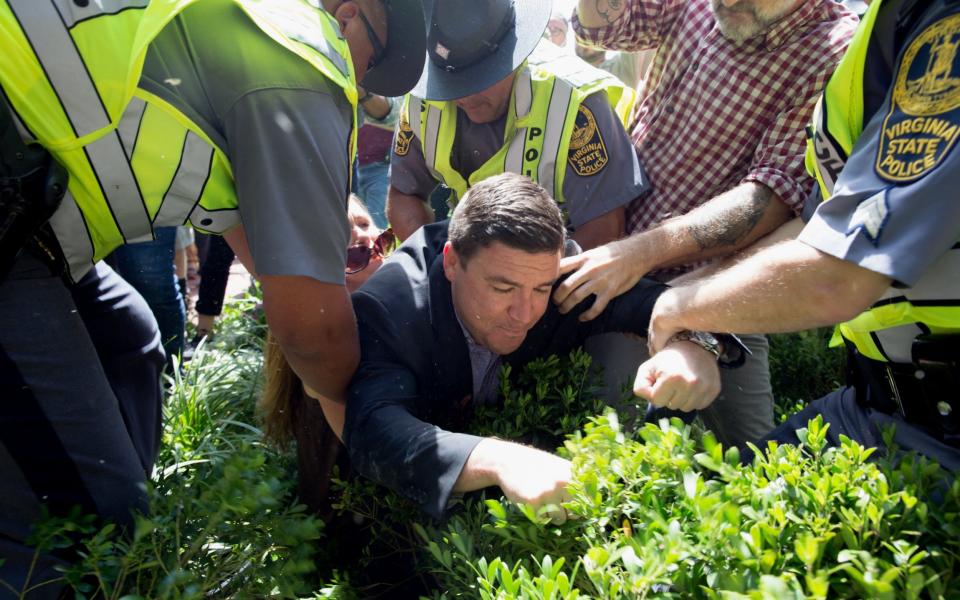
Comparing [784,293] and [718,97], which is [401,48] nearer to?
[718,97]

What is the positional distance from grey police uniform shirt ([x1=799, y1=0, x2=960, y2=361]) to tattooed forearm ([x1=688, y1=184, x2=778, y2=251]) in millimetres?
1161

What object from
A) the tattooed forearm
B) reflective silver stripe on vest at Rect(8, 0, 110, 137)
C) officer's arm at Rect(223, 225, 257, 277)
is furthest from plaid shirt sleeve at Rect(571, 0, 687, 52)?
reflective silver stripe on vest at Rect(8, 0, 110, 137)

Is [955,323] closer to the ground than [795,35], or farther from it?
closer to the ground

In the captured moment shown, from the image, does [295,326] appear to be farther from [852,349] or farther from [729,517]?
[852,349]

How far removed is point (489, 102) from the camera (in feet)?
10.9

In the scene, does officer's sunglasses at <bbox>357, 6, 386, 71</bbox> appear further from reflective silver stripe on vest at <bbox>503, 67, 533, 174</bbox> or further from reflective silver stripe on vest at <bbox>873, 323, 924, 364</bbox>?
reflective silver stripe on vest at <bbox>873, 323, 924, 364</bbox>

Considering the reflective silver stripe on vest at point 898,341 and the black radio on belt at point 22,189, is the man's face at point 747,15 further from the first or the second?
the black radio on belt at point 22,189

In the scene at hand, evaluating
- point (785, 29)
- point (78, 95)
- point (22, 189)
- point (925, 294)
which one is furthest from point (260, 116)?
point (785, 29)

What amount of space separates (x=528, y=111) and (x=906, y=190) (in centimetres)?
200

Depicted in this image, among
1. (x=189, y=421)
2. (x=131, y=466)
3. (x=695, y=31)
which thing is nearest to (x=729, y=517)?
(x=131, y=466)

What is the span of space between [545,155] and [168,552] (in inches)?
86.0

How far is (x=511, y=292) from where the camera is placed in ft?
8.11

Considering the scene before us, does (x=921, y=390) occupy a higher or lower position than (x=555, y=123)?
lower

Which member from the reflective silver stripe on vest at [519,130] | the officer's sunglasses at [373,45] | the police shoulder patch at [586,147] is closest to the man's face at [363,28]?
the officer's sunglasses at [373,45]
